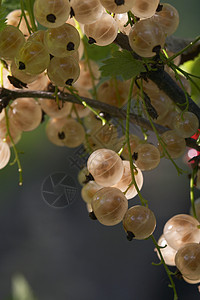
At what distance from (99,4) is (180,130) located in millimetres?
111

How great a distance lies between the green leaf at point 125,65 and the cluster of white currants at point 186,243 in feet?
0.39

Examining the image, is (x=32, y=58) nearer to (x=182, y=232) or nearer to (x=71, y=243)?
(x=182, y=232)

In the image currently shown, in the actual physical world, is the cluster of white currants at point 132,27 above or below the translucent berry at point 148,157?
above

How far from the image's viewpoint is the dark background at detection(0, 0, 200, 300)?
1478 mm

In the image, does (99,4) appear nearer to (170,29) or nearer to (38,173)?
(170,29)

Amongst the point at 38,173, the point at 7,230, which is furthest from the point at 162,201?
the point at 7,230

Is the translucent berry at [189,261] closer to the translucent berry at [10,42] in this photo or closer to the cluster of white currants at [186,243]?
the cluster of white currants at [186,243]

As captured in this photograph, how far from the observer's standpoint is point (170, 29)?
0.37m

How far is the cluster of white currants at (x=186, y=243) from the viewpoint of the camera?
31cm

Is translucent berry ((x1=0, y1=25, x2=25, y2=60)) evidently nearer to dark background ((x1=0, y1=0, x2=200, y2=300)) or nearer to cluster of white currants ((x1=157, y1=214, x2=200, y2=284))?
cluster of white currants ((x1=157, y1=214, x2=200, y2=284))

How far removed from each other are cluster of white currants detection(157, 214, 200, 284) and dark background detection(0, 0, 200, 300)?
1.12 m

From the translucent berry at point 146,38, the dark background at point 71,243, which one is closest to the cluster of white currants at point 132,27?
the translucent berry at point 146,38

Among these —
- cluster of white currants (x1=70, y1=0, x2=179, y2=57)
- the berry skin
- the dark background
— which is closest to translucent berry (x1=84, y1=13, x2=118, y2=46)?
cluster of white currants (x1=70, y1=0, x2=179, y2=57)

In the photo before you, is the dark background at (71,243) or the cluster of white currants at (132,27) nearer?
the cluster of white currants at (132,27)
